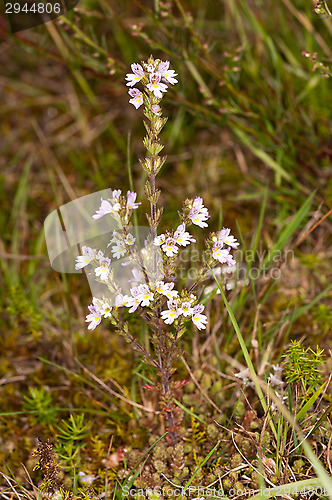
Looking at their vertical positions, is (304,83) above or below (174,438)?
above

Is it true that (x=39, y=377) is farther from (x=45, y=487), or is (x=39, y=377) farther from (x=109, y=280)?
(x=109, y=280)

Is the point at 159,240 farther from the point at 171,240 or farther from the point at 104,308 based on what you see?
the point at 104,308

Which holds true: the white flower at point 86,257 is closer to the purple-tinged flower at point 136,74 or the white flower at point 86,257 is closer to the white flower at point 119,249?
the white flower at point 119,249

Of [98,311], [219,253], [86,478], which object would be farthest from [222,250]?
[86,478]

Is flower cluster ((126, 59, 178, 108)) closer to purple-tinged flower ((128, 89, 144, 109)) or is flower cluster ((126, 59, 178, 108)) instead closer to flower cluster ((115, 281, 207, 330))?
purple-tinged flower ((128, 89, 144, 109))

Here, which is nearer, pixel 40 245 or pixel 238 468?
pixel 238 468

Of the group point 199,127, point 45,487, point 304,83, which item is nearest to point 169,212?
point 199,127
